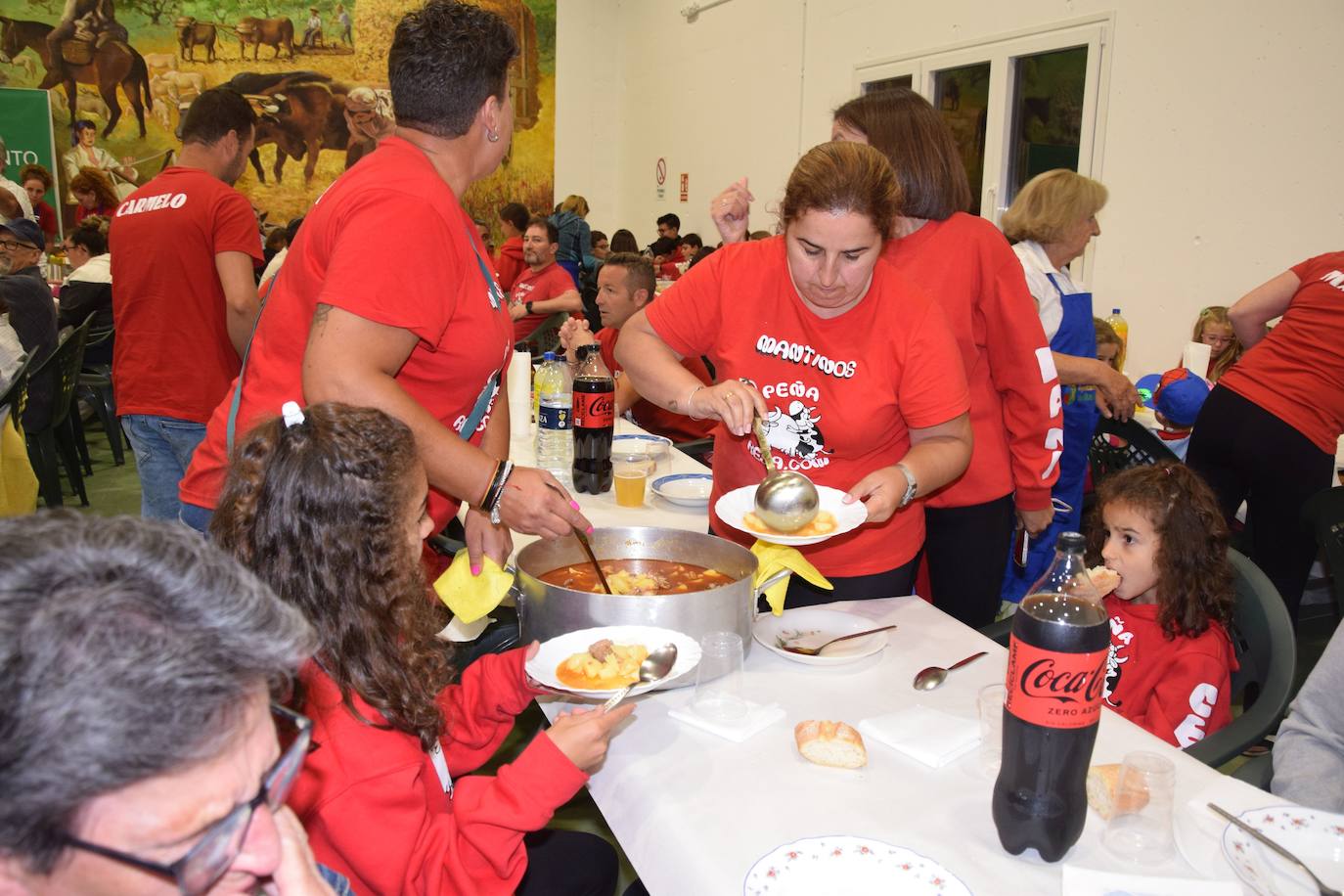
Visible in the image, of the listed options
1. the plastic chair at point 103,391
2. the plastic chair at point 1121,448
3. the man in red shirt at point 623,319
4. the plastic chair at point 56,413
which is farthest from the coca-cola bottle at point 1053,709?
the plastic chair at point 103,391

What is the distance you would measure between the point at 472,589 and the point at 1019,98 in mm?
5937

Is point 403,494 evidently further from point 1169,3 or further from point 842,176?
point 1169,3

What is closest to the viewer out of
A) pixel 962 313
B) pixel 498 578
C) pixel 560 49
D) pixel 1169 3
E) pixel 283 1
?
pixel 498 578

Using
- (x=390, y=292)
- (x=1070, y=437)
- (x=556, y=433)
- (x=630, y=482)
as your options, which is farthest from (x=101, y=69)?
(x=390, y=292)

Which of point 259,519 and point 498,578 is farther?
point 498,578

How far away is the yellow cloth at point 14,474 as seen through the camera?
3.61 meters

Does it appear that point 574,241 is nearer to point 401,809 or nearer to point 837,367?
point 837,367

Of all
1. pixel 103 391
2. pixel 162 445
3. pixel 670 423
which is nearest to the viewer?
pixel 162 445

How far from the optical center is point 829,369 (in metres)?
1.84

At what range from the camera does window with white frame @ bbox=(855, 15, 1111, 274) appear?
5641 mm

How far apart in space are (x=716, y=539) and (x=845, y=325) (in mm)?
485

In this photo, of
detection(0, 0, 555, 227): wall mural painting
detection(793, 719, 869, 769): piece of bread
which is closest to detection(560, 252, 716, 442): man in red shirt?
detection(793, 719, 869, 769): piece of bread

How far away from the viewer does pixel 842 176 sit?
5.60 ft

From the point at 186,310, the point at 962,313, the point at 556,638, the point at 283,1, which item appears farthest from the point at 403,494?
the point at 283,1
